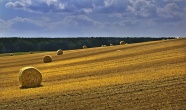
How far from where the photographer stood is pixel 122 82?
21.4m

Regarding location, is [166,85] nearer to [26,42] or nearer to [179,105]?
[179,105]

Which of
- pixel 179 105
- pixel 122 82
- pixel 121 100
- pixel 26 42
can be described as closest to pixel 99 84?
pixel 122 82

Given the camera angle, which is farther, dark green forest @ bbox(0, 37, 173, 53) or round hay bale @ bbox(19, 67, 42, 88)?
dark green forest @ bbox(0, 37, 173, 53)

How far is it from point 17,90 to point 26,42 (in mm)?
121100

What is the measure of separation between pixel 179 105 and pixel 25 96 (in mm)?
8190

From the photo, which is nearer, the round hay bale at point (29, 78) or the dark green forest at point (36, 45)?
the round hay bale at point (29, 78)

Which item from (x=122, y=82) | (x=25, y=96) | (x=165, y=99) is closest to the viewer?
(x=165, y=99)

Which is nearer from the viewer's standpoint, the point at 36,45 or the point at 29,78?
the point at 29,78

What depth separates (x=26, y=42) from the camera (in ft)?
467

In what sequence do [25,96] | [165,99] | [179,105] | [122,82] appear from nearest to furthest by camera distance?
1. [179,105]
2. [165,99]
3. [25,96]
4. [122,82]

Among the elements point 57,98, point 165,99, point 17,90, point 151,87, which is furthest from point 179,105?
point 17,90

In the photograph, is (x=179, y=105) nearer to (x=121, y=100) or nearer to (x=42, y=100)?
(x=121, y=100)

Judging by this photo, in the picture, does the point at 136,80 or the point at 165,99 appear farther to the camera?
the point at 136,80

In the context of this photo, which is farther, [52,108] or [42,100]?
[42,100]
